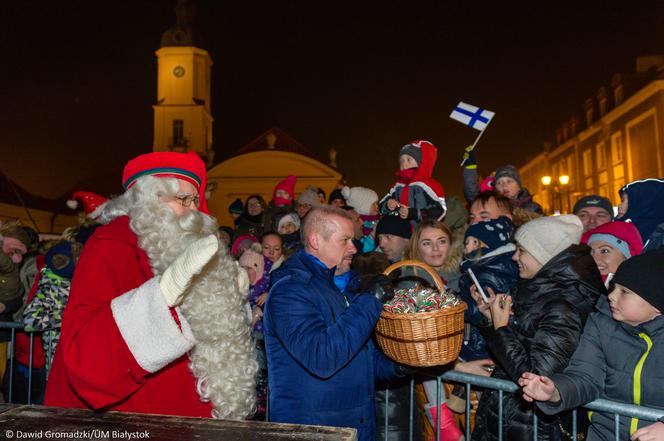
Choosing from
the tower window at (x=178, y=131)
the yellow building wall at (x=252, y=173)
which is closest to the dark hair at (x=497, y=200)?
the yellow building wall at (x=252, y=173)

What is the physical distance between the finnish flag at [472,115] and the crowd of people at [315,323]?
2.68 m

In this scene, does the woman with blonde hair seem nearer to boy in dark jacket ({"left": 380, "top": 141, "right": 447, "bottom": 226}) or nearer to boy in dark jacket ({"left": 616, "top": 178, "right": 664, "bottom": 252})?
boy in dark jacket ({"left": 380, "top": 141, "right": 447, "bottom": 226})

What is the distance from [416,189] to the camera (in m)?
5.57

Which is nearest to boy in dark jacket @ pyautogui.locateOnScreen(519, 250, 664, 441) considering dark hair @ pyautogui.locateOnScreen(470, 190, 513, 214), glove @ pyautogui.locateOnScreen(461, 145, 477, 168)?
dark hair @ pyautogui.locateOnScreen(470, 190, 513, 214)

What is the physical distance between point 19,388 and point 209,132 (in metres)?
46.8

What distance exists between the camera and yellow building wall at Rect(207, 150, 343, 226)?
39219 mm

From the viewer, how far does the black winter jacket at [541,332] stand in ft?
9.27

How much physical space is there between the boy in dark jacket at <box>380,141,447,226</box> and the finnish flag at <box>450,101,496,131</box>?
108 cm

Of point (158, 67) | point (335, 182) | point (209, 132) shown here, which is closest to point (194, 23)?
point (158, 67)

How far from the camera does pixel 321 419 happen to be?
9.09 ft

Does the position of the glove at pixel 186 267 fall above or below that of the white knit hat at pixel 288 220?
below

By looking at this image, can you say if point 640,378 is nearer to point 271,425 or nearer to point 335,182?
point 271,425

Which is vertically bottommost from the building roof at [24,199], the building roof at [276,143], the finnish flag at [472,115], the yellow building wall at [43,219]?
the finnish flag at [472,115]

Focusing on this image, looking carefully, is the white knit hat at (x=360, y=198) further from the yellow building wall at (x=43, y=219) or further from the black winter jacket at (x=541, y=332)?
the yellow building wall at (x=43, y=219)
